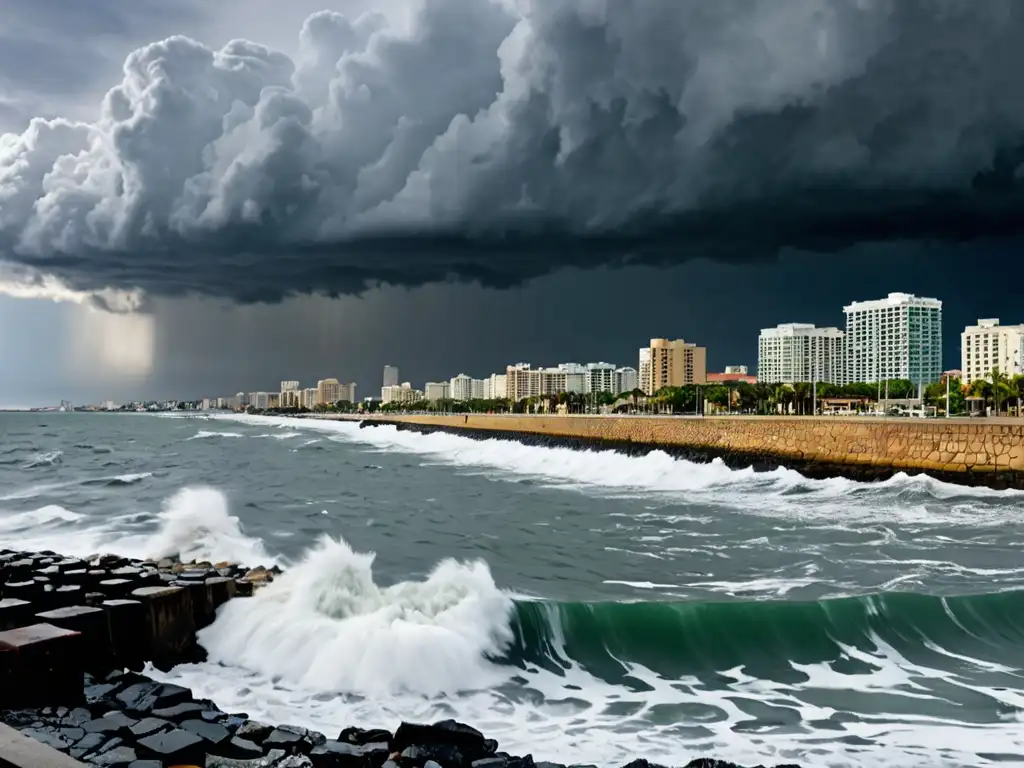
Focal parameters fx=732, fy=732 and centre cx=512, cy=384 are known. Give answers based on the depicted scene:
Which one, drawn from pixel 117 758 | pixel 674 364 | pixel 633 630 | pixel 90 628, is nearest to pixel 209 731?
pixel 117 758

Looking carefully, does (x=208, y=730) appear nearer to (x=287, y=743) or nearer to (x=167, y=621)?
(x=287, y=743)

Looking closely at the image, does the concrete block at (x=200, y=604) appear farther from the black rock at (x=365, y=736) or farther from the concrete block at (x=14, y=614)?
the black rock at (x=365, y=736)

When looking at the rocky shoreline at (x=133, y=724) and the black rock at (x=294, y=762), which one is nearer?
the black rock at (x=294, y=762)

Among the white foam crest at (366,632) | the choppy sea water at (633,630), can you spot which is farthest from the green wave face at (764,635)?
the white foam crest at (366,632)

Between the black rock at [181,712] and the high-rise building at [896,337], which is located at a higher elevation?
the high-rise building at [896,337]

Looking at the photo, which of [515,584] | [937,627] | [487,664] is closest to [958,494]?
[937,627]

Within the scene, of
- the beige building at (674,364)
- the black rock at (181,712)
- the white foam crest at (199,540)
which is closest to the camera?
the black rock at (181,712)

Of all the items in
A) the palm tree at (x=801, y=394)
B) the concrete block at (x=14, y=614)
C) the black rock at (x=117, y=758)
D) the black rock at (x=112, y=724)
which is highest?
the palm tree at (x=801, y=394)
